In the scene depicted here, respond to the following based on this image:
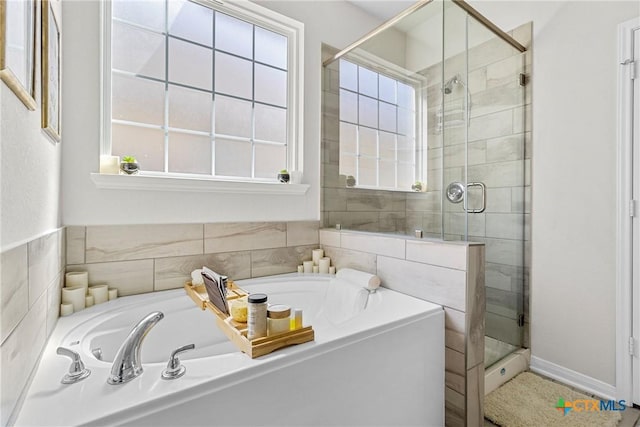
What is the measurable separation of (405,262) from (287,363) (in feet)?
3.05

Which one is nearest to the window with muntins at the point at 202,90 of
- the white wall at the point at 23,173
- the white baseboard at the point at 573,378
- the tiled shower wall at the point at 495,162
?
the white wall at the point at 23,173

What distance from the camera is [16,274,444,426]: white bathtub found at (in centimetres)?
79

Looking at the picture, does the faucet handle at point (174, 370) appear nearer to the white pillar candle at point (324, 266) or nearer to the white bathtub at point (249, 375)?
the white bathtub at point (249, 375)

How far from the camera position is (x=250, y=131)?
2.27m

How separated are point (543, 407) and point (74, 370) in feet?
7.17

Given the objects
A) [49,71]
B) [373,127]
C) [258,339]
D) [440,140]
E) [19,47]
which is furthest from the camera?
[373,127]

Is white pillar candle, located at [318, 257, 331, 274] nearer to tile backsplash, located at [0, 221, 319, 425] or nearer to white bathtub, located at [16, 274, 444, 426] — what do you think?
tile backsplash, located at [0, 221, 319, 425]

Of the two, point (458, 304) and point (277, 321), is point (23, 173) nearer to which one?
point (277, 321)

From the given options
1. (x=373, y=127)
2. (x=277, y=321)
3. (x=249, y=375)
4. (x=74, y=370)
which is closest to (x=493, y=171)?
(x=373, y=127)

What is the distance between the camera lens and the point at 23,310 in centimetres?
85

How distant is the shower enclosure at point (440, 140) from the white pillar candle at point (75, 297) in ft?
5.20

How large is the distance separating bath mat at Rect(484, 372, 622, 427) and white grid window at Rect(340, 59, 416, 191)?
147 centimetres

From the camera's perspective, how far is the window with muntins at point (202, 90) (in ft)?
6.02

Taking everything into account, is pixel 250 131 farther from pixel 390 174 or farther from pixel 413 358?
pixel 413 358
